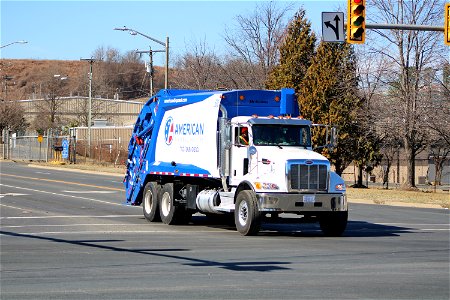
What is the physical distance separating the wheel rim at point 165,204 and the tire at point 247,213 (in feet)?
10.8

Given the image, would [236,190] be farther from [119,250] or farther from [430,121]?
[430,121]

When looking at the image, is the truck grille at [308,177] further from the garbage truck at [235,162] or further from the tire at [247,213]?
the tire at [247,213]

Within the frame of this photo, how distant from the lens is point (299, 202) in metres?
19.4

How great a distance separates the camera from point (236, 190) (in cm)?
2028

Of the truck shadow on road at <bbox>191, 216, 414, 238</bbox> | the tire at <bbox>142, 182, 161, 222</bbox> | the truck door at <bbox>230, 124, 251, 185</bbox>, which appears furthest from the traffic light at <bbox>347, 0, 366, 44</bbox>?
the tire at <bbox>142, 182, 161, 222</bbox>

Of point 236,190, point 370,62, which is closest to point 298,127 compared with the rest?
point 236,190

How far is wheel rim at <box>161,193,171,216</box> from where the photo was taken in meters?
22.9

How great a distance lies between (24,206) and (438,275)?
18237 millimetres

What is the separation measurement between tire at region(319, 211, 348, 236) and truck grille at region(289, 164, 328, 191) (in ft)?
2.63

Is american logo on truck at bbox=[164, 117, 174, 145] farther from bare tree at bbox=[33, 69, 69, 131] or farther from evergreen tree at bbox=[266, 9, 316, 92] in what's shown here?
bare tree at bbox=[33, 69, 69, 131]

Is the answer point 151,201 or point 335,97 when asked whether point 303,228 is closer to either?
point 151,201

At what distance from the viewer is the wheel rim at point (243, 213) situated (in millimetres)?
19781

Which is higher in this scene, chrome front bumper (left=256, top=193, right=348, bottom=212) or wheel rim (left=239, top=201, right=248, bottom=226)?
chrome front bumper (left=256, top=193, right=348, bottom=212)

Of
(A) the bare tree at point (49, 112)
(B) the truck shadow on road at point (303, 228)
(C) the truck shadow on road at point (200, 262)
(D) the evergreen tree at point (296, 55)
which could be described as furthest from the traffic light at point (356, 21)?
(A) the bare tree at point (49, 112)
